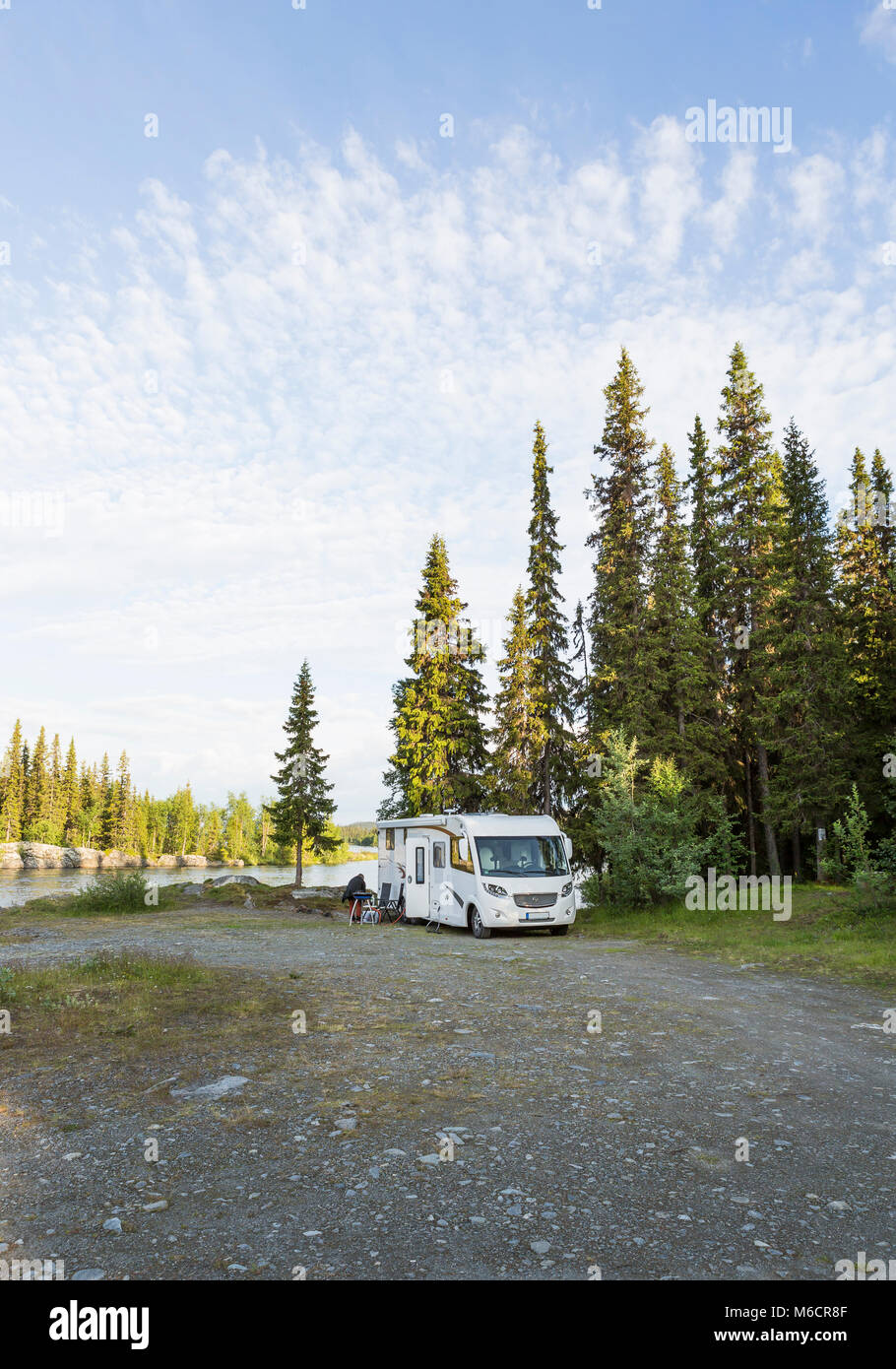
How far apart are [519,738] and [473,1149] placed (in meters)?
26.0

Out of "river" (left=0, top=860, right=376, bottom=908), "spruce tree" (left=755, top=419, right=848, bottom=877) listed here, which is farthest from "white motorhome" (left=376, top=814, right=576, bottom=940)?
"spruce tree" (left=755, top=419, right=848, bottom=877)

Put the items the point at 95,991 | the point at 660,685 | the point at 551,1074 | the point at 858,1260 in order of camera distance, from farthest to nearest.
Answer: the point at 660,685 → the point at 95,991 → the point at 551,1074 → the point at 858,1260

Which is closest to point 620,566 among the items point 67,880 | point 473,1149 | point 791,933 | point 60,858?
point 791,933

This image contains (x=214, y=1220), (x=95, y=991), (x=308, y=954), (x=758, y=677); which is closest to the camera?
(x=214, y=1220)

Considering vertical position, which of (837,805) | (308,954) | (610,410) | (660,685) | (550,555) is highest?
(610,410)

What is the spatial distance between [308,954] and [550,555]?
21.2 metres

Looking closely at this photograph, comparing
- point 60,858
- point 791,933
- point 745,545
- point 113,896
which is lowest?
point 60,858

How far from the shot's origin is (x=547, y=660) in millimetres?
30953

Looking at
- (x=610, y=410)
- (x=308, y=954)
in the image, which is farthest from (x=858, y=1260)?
(x=610, y=410)

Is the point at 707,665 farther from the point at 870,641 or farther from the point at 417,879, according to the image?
the point at 417,879

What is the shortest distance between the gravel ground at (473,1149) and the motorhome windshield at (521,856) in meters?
9.40

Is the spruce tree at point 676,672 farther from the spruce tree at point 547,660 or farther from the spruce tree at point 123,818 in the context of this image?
the spruce tree at point 123,818
